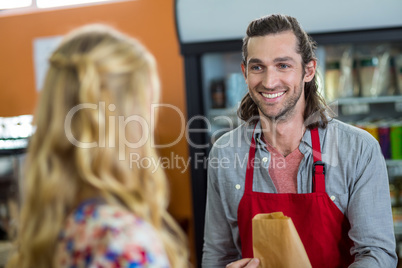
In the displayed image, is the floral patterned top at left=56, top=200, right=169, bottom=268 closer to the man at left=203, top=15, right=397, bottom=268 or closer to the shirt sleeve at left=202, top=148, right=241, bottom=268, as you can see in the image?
the man at left=203, top=15, right=397, bottom=268

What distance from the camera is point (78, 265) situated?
737mm

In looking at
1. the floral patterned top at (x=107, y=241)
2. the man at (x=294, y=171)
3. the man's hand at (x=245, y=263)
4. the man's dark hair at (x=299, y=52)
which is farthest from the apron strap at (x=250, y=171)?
the floral patterned top at (x=107, y=241)

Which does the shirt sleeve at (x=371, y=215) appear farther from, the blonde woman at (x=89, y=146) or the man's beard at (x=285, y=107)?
the blonde woman at (x=89, y=146)

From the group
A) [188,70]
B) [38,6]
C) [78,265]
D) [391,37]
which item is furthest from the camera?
[38,6]

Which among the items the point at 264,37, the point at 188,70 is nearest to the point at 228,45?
the point at 188,70

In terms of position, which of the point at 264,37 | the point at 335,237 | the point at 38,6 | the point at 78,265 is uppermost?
the point at 38,6

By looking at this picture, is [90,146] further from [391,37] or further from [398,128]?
[398,128]

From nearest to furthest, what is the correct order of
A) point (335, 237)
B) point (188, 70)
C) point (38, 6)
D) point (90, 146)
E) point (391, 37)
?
point (90, 146) → point (335, 237) → point (391, 37) → point (188, 70) → point (38, 6)

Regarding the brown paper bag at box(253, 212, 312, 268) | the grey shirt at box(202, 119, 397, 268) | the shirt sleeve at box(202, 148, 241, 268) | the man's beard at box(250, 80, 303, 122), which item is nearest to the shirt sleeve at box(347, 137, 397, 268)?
the grey shirt at box(202, 119, 397, 268)

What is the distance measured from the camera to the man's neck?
1.55 metres

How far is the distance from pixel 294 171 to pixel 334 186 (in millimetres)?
A: 139

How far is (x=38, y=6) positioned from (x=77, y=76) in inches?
127

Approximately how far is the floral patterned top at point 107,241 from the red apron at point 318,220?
0.76 metres

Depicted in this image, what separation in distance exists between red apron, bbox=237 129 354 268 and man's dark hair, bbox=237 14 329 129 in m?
0.13
